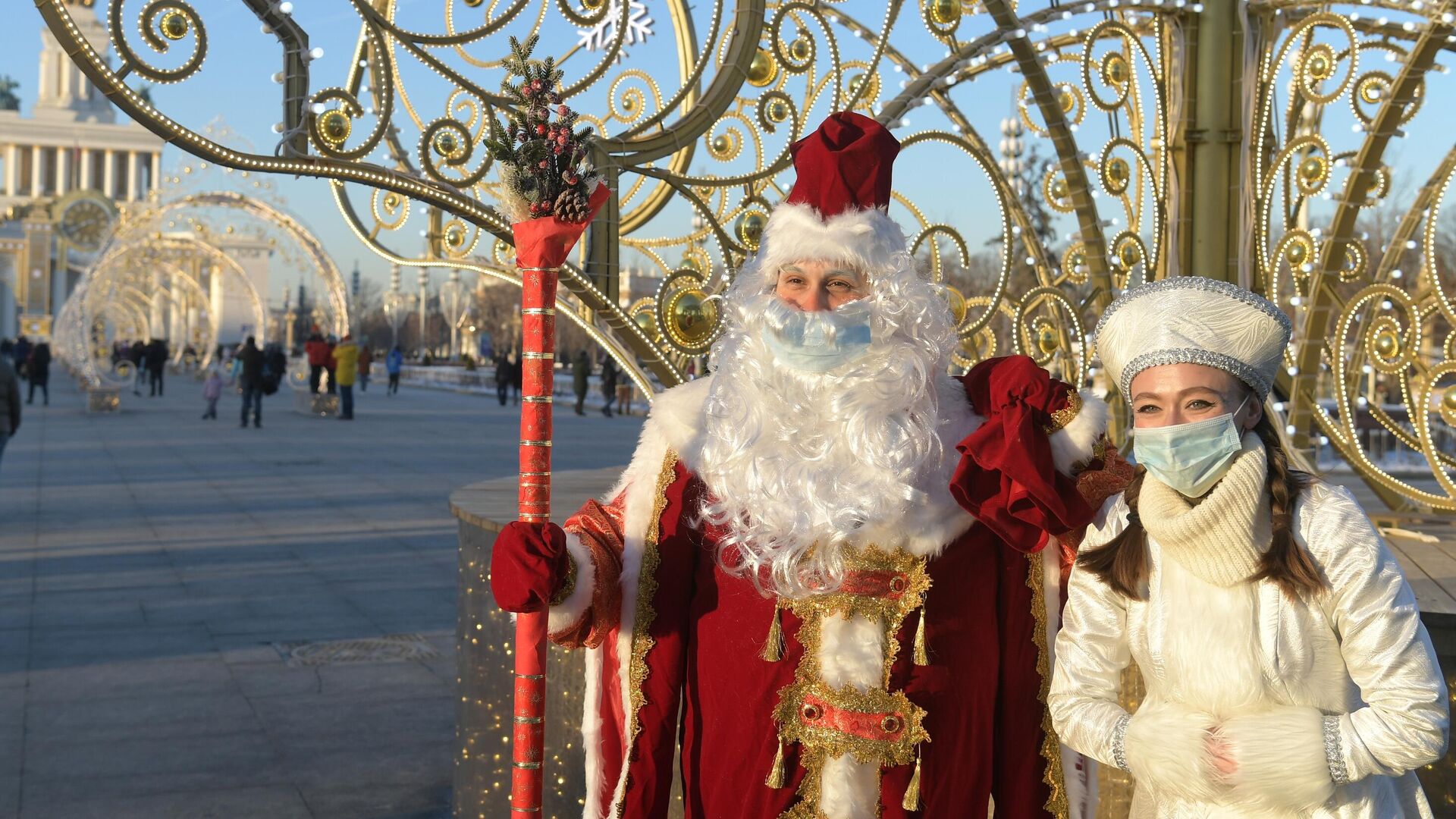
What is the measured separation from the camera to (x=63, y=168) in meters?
98.2

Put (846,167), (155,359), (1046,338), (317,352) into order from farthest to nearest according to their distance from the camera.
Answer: (155,359) < (317,352) < (1046,338) < (846,167)

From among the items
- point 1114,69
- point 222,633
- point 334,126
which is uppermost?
point 1114,69

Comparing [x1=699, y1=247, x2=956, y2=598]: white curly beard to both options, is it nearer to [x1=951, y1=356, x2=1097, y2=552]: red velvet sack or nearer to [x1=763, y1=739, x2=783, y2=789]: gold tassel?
[x1=951, y1=356, x2=1097, y2=552]: red velvet sack

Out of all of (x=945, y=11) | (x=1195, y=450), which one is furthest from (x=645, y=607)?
(x=945, y=11)

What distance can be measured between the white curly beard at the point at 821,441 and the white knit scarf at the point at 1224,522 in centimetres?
52

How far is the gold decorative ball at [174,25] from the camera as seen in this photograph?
3373 mm

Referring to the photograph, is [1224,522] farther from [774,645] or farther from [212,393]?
[212,393]

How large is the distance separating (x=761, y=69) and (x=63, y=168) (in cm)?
10591

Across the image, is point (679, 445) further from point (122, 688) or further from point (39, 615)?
point (39, 615)

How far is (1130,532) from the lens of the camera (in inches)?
88.0

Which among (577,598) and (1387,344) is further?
(1387,344)

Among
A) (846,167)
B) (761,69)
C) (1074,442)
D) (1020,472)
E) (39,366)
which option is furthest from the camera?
(39,366)

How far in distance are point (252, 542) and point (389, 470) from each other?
16.2 ft

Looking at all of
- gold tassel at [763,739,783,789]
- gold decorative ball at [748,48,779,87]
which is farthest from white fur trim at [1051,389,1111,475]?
gold decorative ball at [748,48,779,87]
